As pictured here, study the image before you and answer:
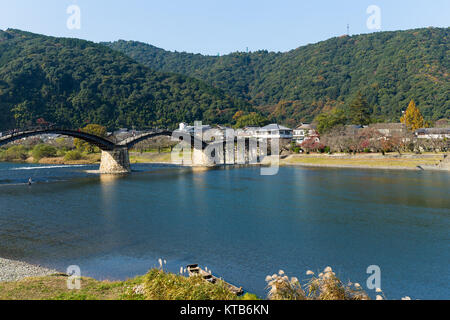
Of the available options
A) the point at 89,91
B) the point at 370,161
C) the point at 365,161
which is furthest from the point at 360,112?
the point at 89,91

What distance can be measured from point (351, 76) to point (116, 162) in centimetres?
11522

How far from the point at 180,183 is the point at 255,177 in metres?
Answer: 10.6

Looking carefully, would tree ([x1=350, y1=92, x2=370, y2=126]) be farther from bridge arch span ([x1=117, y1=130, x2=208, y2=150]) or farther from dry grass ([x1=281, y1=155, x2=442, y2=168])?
bridge arch span ([x1=117, y1=130, x2=208, y2=150])

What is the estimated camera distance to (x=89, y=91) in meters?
111

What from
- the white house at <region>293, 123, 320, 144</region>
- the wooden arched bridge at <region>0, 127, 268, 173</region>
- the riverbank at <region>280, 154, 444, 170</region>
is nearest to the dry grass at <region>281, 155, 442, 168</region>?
the riverbank at <region>280, 154, 444, 170</region>

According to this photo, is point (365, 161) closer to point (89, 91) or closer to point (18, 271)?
point (18, 271)

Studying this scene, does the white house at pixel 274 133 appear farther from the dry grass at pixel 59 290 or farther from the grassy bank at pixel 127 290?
the grassy bank at pixel 127 290

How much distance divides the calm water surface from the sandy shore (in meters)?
0.72

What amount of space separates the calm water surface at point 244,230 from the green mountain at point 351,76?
74817 millimetres

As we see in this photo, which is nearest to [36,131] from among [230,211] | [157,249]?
[230,211]

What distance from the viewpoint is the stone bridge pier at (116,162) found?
5025 centimetres

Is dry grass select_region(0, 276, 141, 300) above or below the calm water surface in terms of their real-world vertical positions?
above

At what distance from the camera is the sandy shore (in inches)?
499
